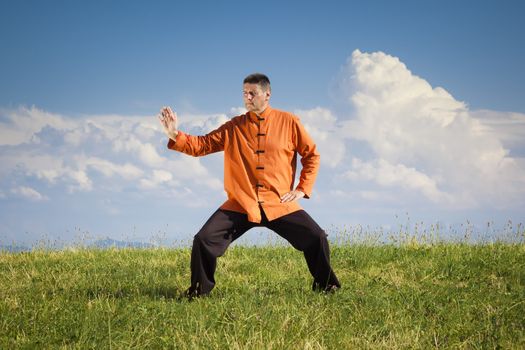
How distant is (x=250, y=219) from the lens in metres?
6.67

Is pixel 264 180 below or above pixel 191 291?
above

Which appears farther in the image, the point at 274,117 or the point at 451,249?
the point at 451,249

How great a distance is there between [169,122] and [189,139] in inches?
12.6

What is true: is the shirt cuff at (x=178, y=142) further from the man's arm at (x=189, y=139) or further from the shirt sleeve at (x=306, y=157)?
the shirt sleeve at (x=306, y=157)

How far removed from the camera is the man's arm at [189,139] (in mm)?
6871

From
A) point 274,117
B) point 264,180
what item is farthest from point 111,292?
point 274,117

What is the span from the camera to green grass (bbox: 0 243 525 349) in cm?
502

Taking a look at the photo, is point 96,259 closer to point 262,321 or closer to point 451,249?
point 262,321

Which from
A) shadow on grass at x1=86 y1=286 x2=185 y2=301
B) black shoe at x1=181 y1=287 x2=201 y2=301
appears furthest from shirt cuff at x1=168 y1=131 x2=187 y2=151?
shadow on grass at x1=86 y1=286 x2=185 y2=301

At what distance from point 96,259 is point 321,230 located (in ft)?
16.6

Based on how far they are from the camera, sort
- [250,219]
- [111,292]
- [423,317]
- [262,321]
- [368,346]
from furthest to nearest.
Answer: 1. [111,292]
2. [250,219]
3. [423,317]
4. [262,321]
5. [368,346]

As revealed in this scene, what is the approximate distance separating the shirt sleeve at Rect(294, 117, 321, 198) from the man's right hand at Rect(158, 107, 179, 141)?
1502 mm

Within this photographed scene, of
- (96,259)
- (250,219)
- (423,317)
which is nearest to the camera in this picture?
(423,317)

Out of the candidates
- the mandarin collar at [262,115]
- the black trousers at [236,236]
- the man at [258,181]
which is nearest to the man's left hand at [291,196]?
the man at [258,181]
